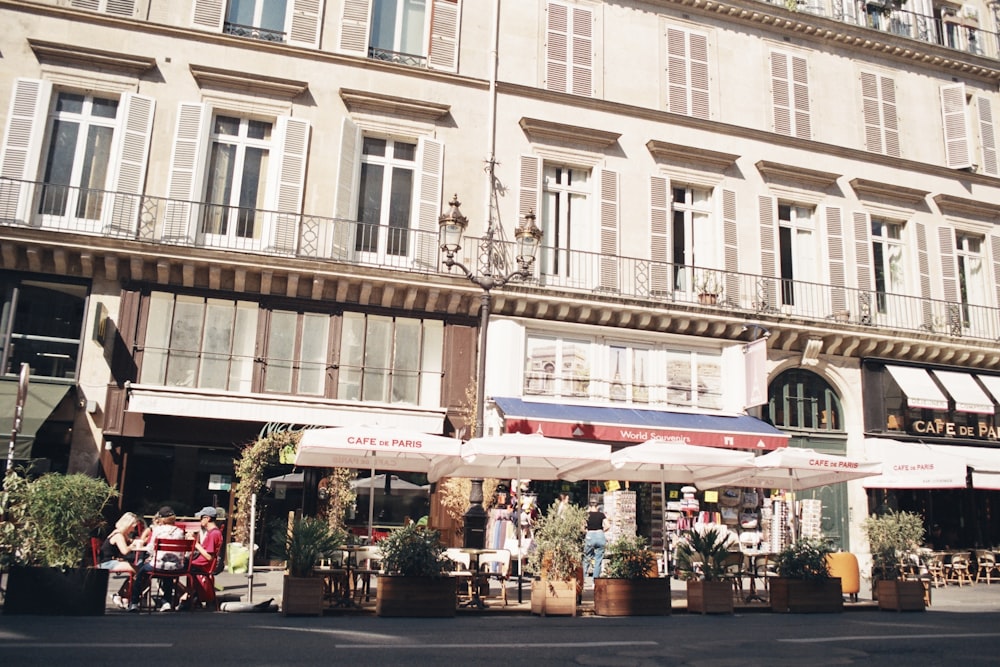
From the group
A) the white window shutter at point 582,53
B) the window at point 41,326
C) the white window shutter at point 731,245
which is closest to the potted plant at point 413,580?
the window at point 41,326

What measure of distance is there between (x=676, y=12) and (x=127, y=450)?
627 inches

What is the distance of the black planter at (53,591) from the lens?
881cm

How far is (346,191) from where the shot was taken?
17000mm

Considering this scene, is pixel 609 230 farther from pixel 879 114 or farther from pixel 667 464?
pixel 879 114

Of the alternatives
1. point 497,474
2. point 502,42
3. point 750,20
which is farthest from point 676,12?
point 497,474

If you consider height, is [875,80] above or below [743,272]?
above

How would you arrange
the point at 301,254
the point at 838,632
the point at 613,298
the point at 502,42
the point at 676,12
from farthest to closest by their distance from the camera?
the point at 676,12
the point at 502,42
the point at 613,298
the point at 301,254
the point at 838,632

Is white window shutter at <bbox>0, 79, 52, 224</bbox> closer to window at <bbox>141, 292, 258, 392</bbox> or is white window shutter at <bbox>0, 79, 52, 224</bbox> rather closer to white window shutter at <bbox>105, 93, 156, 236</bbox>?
white window shutter at <bbox>105, 93, 156, 236</bbox>

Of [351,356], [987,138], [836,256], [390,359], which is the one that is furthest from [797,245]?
[351,356]

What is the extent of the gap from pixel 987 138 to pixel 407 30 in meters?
15.9

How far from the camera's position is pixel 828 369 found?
63.3ft

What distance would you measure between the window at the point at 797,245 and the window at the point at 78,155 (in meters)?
15.1

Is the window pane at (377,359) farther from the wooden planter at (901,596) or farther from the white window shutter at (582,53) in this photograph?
the wooden planter at (901,596)

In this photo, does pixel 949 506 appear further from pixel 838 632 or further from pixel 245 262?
pixel 245 262
